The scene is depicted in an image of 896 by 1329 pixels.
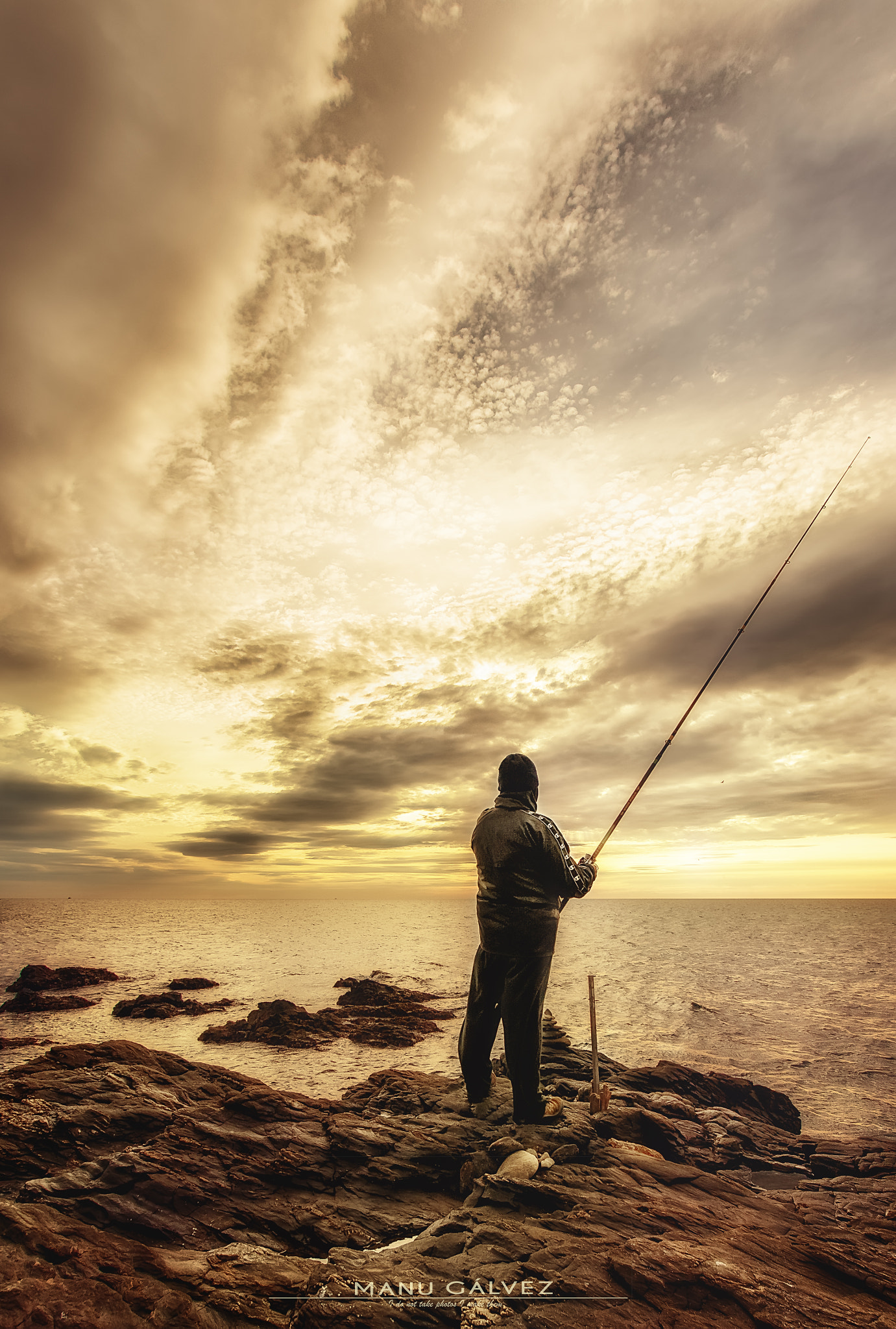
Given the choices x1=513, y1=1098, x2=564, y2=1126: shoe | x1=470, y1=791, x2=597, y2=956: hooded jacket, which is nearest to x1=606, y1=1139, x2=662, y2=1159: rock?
x1=513, y1=1098, x2=564, y2=1126: shoe

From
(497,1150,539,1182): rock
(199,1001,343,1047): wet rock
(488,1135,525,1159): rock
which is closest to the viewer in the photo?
(497,1150,539,1182): rock

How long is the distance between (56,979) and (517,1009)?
2646 centimetres

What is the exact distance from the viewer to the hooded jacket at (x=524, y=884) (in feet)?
18.1

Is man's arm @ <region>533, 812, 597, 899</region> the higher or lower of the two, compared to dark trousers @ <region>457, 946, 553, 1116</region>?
higher

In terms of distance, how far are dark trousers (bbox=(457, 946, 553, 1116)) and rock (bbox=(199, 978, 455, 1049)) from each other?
34.3ft

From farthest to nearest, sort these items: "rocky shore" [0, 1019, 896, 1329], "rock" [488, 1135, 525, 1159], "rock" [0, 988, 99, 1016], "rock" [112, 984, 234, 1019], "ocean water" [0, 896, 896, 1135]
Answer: "rock" [0, 988, 99, 1016], "rock" [112, 984, 234, 1019], "ocean water" [0, 896, 896, 1135], "rock" [488, 1135, 525, 1159], "rocky shore" [0, 1019, 896, 1329]

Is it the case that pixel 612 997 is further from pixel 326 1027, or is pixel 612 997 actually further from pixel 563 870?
pixel 563 870

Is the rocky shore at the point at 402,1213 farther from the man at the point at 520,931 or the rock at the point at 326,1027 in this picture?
the rock at the point at 326,1027

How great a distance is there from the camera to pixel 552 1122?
5410mm

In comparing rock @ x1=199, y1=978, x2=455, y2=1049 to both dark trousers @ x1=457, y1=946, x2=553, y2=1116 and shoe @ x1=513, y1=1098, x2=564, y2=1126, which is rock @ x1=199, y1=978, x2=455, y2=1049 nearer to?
shoe @ x1=513, y1=1098, x2=564, y2=1126

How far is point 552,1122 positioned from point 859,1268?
241cm

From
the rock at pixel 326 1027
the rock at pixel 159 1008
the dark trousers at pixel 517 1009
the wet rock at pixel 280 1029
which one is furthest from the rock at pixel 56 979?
the dark trousers at pixel 517 1009

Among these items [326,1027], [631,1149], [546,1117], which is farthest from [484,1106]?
[326,1027]

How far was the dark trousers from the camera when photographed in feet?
17.7
